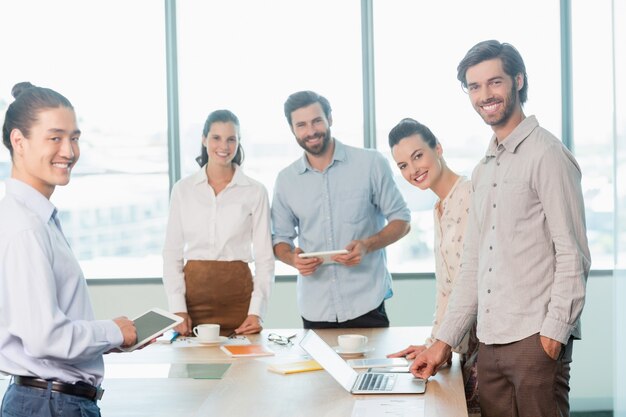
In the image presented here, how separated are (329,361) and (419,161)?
1.05m

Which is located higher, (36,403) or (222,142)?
(222,142)

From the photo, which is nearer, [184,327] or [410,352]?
[410,352]

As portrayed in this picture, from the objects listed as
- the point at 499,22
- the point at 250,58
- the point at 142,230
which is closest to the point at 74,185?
the point at 142,230

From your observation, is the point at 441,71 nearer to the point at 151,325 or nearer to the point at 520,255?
the point at 520,255

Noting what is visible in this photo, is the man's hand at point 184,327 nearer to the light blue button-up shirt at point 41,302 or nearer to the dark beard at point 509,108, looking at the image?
the light blue button-up shirt at point 41,302

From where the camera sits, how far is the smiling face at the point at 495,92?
9.48ft

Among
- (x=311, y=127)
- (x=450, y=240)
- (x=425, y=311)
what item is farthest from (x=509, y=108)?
(x=425, y=311)

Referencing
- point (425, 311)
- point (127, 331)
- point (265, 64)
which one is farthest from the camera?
point (265, 64)

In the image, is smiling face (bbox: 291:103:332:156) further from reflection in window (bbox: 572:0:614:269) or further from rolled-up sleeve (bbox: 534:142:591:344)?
reflection in window (bbox: 572:0:614:269)

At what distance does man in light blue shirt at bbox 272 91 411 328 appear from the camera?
4.20m

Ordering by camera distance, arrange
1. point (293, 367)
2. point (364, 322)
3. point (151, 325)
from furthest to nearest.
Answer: point (364, 322)
point (293, 367)
point (151, 325)

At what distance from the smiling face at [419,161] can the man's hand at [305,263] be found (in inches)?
26.6

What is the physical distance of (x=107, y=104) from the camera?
6.25 m

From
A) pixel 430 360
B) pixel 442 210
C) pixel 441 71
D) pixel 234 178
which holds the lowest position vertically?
pixel 430 360
